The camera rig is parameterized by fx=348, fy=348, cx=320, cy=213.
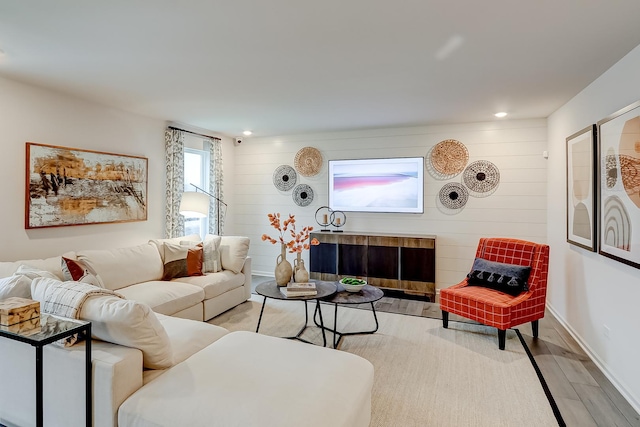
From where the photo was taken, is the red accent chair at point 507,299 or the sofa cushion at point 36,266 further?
the red accent chair at point 507,299

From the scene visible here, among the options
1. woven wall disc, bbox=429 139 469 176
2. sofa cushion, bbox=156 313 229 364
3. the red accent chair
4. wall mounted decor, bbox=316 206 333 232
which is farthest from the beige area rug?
woven wall disc, bbox=429 139 469 176

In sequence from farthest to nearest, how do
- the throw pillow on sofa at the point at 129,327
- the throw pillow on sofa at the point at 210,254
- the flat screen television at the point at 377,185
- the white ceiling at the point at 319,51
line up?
the flat screen television at the point at 377,185
the throw pillow on sofa at the point at 210,254
the white ceiling at the point at 319,51
the throw pillow on sofa at the point at 129,327

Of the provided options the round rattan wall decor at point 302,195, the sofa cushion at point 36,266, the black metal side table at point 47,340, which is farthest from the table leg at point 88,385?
the round rattan wall decor at point 302,195

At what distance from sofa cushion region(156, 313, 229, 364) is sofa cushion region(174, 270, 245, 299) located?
122 centimetres

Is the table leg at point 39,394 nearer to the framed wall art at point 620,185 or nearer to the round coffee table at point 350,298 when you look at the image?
the round coffee table at point 350,298

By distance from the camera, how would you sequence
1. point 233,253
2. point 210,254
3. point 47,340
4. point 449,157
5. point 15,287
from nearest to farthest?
1. point 47,340
2. point 15,287
3. point 210,254
4. point 233,253
5. point 449,157

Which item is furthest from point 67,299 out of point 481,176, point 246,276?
point 481,176

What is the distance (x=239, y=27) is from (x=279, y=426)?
2.27 meters

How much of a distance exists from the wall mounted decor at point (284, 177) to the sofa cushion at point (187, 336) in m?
3.70

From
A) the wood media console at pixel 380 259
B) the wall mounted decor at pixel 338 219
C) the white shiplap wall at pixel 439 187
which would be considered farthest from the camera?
the wall mounted decor at pixel 338 219

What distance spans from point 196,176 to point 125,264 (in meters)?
2.34

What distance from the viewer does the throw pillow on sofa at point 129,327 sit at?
1794 millimetres

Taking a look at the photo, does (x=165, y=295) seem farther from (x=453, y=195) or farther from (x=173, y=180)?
(x=453, y=195)

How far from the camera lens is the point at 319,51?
2.62 m
